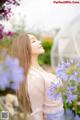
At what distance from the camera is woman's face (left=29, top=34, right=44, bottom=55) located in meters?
1.18

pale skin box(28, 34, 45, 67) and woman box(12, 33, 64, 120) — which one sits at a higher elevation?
pale skin box(28, 34, 45, 67)

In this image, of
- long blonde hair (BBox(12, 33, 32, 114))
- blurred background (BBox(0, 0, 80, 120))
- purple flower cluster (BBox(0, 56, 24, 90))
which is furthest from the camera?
blurred background (BBox(0, 0, 80, 120))

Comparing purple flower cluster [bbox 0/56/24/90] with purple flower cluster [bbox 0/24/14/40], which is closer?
purple flower cluster [bbox 0/56/24/90]

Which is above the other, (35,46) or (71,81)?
(35,46)

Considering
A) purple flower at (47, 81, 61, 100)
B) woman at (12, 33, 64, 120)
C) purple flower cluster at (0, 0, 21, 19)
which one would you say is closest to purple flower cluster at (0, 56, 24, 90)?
purple flower at (47, 81, 61, 100)

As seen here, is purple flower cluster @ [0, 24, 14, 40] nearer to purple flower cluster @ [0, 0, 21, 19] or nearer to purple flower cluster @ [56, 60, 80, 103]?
purple flower cluster @ [0, 0, 21, 19]

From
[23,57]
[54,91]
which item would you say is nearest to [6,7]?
[23,57]

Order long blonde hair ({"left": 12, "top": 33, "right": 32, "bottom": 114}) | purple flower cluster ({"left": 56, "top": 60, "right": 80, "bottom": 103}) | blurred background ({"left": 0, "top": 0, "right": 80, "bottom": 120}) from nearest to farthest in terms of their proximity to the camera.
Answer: purple flower cluster ({"left": 56, "top": 60, "right": 80, "bottom": 103}) < long blonde hair ({"left": 12, "top": 33, "right": 32, "bottom": 114}) < blurred background ({"left": 0, "top": 0, "right": 80, "bottom": 120})

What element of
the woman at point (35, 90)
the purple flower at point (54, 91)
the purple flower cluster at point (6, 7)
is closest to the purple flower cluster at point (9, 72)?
the purple flower at point (54, 91)

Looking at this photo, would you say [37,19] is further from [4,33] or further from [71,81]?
[71,81]

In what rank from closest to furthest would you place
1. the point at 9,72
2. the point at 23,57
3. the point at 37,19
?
the point at 9,72 < the point at 23,57 < the point at 37,19

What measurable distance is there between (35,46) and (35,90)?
14 centimetres

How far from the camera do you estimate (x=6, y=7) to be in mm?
1205

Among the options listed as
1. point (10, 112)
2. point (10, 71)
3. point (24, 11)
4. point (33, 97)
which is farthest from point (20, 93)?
point (10, 71)
